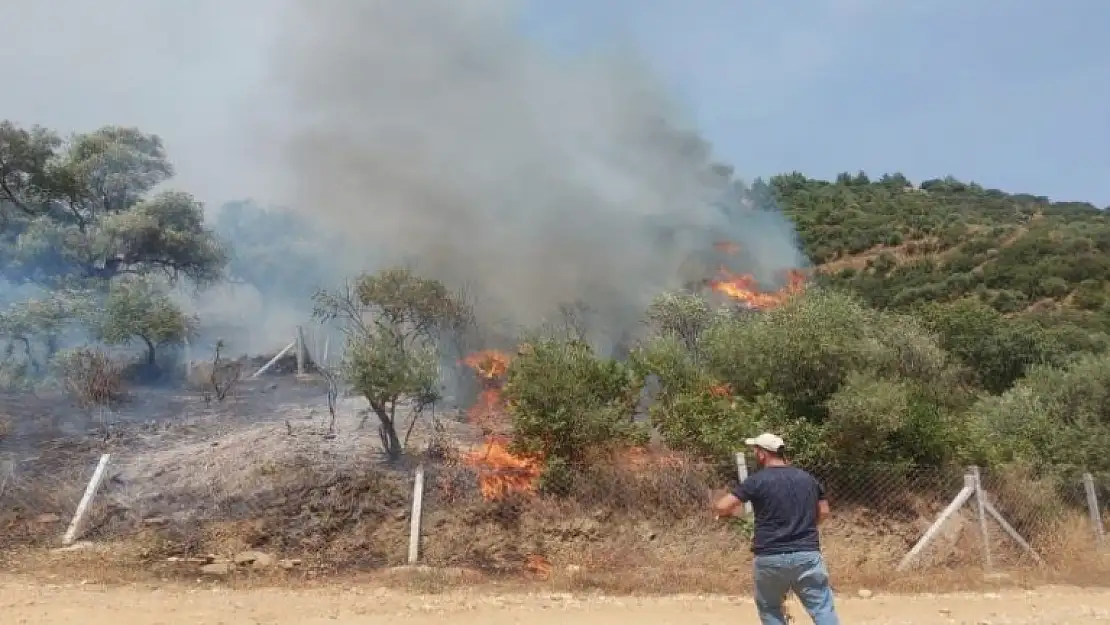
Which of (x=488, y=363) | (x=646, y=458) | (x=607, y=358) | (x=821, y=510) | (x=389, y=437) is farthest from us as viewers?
(x=488, y=363)

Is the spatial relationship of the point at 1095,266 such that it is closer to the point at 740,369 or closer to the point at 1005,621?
the point at 740,369

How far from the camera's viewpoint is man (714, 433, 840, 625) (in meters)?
5.59

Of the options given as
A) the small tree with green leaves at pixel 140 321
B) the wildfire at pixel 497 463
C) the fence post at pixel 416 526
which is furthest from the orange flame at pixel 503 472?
the small tree with green leaves at pixel 140 321

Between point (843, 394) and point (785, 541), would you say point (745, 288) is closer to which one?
point (843, 394)

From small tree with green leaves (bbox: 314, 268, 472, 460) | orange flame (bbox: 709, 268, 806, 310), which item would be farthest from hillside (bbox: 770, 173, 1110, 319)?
small tree with green leaves (bbox: 314, 268, 472, 460)

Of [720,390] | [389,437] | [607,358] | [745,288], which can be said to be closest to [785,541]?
[720,390]

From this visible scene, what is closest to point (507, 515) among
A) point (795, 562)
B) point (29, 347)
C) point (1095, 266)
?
point (795, 562)

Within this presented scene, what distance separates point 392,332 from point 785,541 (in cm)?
1093

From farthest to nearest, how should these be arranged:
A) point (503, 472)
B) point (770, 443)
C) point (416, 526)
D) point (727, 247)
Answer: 1. point (727, 247)
2. point (503, 472)
3. point (416, 526)
4. point (770, 443)

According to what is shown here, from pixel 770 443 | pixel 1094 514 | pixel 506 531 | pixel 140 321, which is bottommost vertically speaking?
pixel 506 531

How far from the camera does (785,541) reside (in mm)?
5602

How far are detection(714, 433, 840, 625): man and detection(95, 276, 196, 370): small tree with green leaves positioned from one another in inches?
698

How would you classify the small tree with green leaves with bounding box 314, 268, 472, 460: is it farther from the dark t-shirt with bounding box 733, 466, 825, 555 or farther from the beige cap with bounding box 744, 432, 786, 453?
the dark t-shirt with bounding box 733, 466, 825, 555

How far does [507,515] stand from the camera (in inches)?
472
